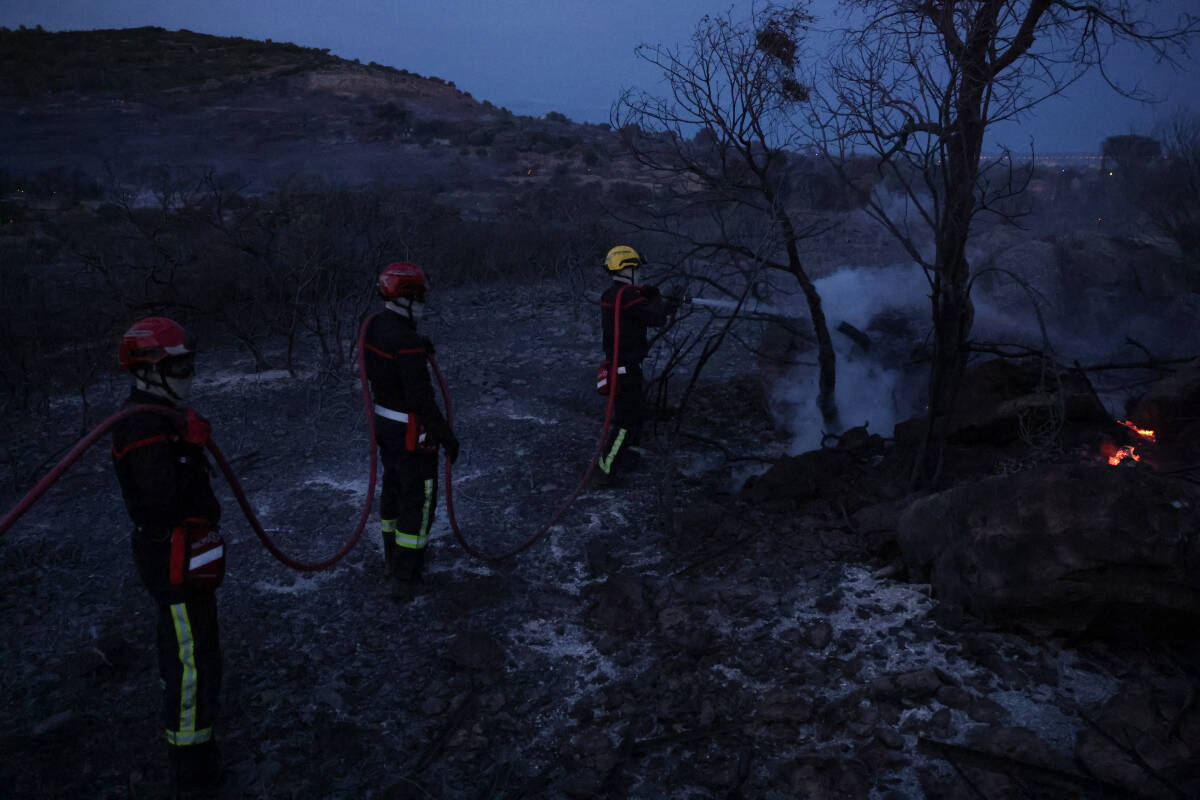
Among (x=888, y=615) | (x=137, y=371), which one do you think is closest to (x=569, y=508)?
(x=888, y=615)

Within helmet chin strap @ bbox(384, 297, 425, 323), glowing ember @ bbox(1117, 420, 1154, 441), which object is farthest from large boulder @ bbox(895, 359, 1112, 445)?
helmet chin strap @ bbox(384, 297, 425, 323)

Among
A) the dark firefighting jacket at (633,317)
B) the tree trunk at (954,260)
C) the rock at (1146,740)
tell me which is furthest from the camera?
the dark firefighting jacket at (633,317)

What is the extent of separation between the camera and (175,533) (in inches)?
112

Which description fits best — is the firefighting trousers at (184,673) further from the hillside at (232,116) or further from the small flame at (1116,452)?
the hillside at (232,116)

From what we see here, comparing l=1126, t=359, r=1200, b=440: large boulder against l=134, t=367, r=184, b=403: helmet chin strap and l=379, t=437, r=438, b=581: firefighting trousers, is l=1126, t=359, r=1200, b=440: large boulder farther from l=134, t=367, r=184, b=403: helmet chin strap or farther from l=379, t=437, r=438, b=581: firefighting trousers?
l=134, t=367, r=184, b=403: helmet chin strap

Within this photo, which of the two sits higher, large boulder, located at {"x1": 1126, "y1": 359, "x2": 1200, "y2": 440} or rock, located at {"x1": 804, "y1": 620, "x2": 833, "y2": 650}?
large boulder, located at {"x1": 1126, "y1": 359, "x2": 1200, "y2": 440}

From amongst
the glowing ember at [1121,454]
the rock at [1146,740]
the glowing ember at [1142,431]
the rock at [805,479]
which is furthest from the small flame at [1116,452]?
the rock at [1146,740]

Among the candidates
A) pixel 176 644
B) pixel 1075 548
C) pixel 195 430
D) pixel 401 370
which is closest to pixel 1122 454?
pixel 1075 548

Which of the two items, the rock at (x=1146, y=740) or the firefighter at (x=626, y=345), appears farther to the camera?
the firefighter at (x=626, y=345)

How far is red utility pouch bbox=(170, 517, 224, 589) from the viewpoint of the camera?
2824 millimetres

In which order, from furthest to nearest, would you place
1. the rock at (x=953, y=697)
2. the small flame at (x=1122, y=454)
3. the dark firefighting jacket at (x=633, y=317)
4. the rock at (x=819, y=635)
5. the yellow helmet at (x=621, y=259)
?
the yellow helmet at (x=621, y=259) → the dark firefighting jacket at (x=633, y=317) → the small flame at (x=1122, y=454) → the rock at (x=819, y=635) → the rock at (x=953, y=697)

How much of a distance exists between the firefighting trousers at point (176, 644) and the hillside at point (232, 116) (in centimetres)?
2581

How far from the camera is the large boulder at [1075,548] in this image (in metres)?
3.14

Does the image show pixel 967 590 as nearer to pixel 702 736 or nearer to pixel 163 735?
pixel 702 736
